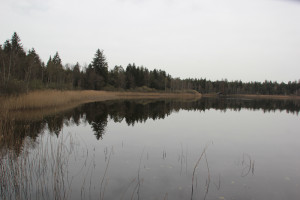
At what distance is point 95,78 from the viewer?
193 feet

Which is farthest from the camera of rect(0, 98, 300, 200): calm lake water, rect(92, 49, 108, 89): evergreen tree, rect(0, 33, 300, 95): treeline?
A: rect(92, 49, 108, 89): evergreen tree

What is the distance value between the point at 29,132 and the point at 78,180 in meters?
5.93

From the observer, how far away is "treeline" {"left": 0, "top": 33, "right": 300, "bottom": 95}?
80.0 ft

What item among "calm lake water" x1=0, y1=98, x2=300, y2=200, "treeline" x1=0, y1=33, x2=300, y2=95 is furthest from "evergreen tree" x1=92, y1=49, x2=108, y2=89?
"calm lake water" x1=0, y1=98, x2=300, y2=200

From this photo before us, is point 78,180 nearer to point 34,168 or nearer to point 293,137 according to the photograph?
point 34,168

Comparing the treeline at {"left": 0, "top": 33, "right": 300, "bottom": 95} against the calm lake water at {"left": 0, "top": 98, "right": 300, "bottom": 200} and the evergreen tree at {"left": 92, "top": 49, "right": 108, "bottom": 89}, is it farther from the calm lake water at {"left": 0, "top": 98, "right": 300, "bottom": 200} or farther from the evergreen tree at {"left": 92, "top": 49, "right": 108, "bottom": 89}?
the calm lake water at {"left": 0, "top": 98, "right": 300, "bottom": 200}

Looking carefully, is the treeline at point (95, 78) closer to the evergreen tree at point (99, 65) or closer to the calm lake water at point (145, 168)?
the evergreen tree at point (99, 65)

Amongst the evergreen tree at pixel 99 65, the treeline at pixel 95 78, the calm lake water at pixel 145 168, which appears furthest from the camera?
the evergreen tree at pixel 99 65

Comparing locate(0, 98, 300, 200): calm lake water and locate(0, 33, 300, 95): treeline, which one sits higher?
locate(0, 33, 300, 95): treeline

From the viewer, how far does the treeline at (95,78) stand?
24.4 m

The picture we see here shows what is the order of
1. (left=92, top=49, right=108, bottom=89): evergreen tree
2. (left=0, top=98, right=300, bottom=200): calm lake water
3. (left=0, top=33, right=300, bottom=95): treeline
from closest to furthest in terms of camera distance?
(left=0, top=98, right=300, bottom=200): calm lake water
(left=0, top=33, right=300, bottom=95): treeline
(left=92, top=49, right=108, bottom=89): evergreen tree

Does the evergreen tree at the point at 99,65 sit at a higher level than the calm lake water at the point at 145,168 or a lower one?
higher

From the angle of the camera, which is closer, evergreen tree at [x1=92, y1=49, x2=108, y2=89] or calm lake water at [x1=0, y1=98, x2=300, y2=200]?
calm lake water at [x1=0, y1=98, x2=300, y2=200]

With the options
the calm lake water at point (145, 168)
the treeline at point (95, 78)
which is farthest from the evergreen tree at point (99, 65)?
the calm lake water at point (145, 168)
